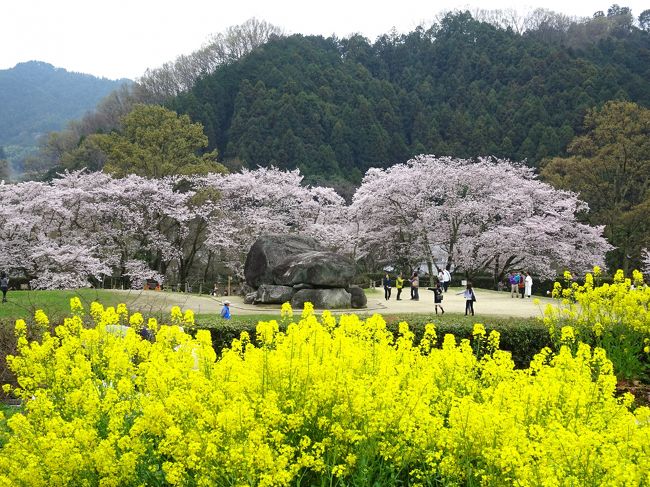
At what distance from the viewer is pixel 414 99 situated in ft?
201

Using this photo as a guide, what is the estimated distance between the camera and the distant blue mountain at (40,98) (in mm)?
118750

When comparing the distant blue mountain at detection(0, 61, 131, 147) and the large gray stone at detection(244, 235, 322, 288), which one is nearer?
the large gray stone at detection(244, 235, 322, 288)

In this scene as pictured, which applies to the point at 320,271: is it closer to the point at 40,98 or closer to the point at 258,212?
the point at 258,212

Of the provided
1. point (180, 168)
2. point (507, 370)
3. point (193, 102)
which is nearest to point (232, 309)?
point (507, 370)

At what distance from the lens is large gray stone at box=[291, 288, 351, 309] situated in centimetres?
1908

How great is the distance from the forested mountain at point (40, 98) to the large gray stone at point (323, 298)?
10543cm

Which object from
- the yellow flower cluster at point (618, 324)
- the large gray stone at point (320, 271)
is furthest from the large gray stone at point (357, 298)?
the yellow flower cluster at point (618, 324)

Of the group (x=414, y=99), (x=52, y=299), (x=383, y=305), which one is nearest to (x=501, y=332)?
(x=383, y=305)

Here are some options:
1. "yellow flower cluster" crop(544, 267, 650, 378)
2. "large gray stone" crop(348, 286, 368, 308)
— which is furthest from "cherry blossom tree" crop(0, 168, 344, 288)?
"yellow flower cluster" crop(544, 267, 650, 378)

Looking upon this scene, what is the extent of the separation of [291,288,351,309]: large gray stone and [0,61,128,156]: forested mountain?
10543cm

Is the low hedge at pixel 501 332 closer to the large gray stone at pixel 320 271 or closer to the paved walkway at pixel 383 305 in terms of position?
the paved walkway at pixel 383 305

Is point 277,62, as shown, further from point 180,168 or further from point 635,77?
point 635,77

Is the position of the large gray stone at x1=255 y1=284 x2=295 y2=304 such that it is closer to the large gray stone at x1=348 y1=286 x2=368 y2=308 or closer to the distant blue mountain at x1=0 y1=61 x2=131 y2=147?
the large gray stone at x1=348 y1=286 x2=368 y2=308

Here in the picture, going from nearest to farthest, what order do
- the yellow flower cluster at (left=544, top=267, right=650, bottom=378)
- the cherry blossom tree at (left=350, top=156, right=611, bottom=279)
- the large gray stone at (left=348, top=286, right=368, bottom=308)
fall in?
the yellow flower cluster at (left=544, top=267, right=650, bottom=378) → the large gray stone at (left=348, top=286, right=368, bottom=308) → the cherry blossom tree at (left=350, top=156, right=611, bottom=279)
